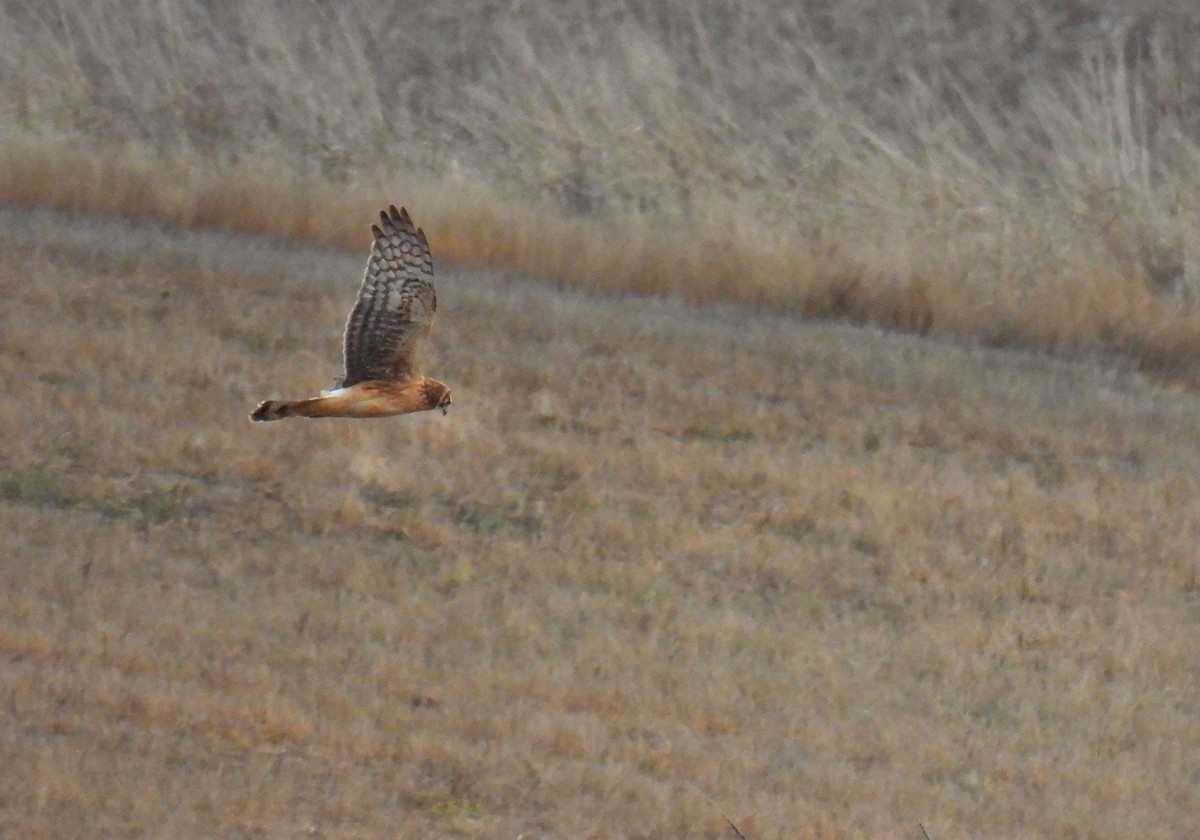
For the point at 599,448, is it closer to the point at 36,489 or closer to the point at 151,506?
the point at 151,506

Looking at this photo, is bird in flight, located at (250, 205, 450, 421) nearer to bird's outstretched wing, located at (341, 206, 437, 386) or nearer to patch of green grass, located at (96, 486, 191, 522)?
bird's outstretched wing, located at (341, 206, 437, 386)

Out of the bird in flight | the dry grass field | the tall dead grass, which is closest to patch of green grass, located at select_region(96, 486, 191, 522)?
the dry grass field

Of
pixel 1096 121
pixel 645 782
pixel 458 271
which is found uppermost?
pixel 1096 121

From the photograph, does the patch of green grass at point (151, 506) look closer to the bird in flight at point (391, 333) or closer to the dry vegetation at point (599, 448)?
the dry vegetation at point (599, 448)

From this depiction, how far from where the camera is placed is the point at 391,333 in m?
4.94

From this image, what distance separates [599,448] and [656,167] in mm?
3555

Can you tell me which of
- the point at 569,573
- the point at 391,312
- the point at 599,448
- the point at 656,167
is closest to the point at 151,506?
the point at 569,573

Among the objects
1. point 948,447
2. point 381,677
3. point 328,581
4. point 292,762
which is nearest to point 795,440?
point 948,447

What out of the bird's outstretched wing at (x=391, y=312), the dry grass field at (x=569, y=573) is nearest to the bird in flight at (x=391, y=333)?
the bird's outstretched wing at (x=391, y=312)

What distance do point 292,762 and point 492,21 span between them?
10.8 metres

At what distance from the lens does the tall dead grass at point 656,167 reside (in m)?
10.5

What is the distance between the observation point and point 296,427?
26.0 ft

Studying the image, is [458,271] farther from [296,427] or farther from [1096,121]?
[1096,121]

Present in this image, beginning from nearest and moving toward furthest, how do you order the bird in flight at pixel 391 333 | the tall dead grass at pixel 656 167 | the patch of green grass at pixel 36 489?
1. the bird in flight at pixel 391 333
2. the patch of green grass at pixel 36 489
3. the tall dead grass at pixel 656 167
